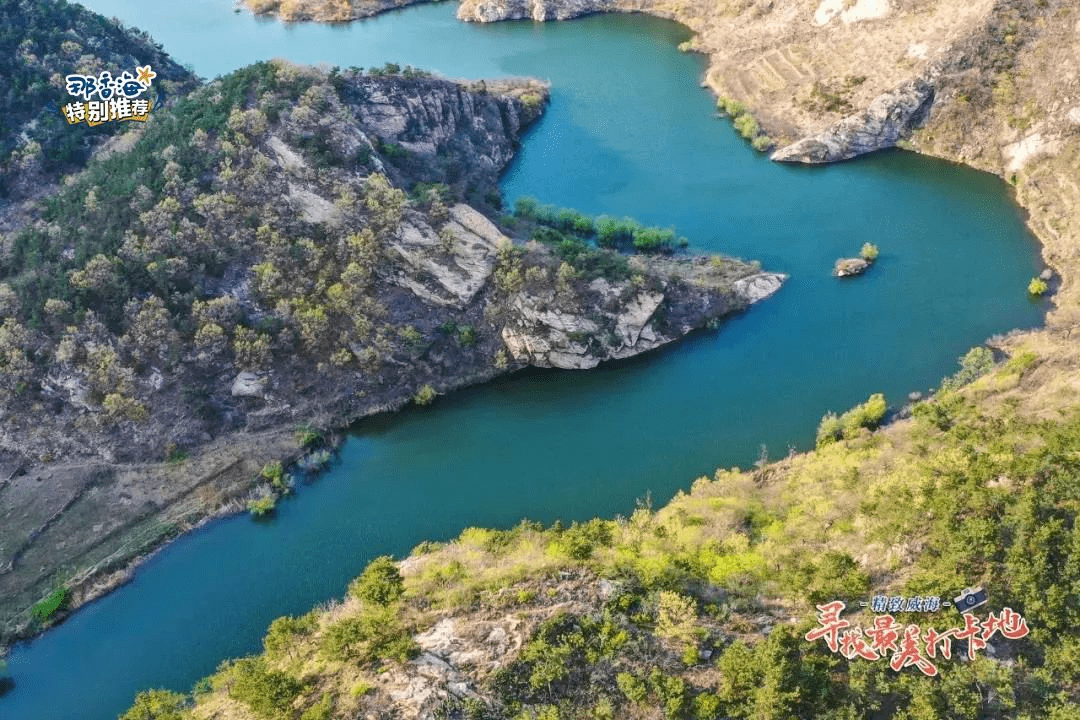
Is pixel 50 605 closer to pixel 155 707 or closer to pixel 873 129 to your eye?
pixel 155 707

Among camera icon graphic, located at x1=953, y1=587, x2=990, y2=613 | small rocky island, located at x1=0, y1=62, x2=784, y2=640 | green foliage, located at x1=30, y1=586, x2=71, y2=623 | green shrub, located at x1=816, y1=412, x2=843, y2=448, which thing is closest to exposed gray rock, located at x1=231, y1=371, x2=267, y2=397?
small rocky island, located at x1=0, y1=62, x2=784, y2=640

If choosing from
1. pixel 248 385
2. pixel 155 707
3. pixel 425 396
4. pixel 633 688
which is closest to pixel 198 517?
pixel 248 385

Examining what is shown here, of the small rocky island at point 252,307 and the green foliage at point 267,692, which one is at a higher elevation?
the small rocky island at point 252,307

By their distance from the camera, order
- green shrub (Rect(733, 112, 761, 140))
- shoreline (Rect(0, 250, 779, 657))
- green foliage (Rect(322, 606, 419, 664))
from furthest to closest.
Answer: green shrub (Rect(733, 112, 761, 140)), shoreline (Rect(0, 250, 779, 657)), green foliage (Rect(322, 606, 419, 664))

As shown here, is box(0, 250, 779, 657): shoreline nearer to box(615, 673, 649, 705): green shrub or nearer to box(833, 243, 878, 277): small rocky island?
box(833, 243, 878, 277): small rocky island

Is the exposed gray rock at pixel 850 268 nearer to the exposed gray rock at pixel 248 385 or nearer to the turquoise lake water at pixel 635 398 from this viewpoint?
the turquoise lake water at pixel 635 398

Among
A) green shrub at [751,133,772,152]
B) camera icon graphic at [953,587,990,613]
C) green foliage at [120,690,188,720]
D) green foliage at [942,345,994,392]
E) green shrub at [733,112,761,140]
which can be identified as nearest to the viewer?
camera icon graphic at [953,587,990,613]

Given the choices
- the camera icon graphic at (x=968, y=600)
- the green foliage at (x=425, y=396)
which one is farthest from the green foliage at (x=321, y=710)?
the camera icon graphic at (x=968, y=600)
